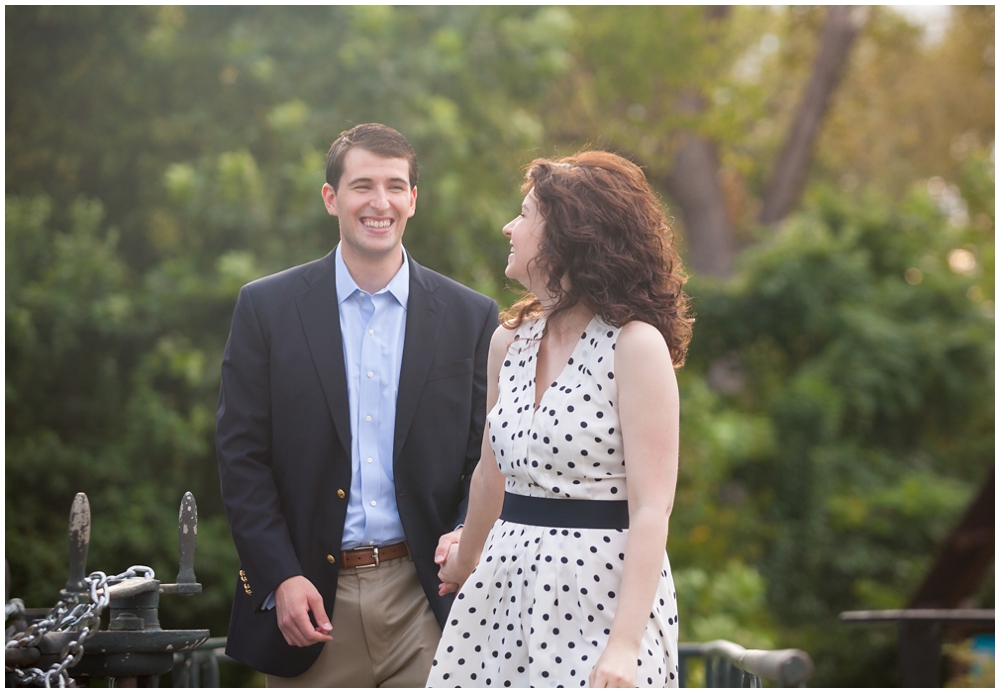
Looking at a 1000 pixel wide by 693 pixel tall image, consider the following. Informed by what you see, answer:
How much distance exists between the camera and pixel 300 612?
256 centimetres

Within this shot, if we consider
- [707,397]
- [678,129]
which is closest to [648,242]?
[707,397]

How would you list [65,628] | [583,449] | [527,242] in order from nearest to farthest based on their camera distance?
[583,449] → [527,242] → [65,628]

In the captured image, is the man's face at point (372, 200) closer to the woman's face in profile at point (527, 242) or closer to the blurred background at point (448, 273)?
the woman's face in profile at point (527, 242)

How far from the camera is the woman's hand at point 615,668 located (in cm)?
186

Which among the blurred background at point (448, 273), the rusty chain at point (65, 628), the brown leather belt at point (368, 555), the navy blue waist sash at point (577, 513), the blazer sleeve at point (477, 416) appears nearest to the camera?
the navy blue waist sash at point (577, 513)

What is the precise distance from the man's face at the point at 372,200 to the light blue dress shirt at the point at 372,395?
142 millimetres

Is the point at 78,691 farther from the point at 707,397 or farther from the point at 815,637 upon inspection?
the point at 815,637

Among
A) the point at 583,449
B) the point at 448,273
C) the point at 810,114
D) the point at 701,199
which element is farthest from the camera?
the point at 810,114

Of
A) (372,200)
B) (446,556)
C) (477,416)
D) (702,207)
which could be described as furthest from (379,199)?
(702,207)

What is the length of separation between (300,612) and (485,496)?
0.58m

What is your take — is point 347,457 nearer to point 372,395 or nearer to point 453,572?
point 372,395

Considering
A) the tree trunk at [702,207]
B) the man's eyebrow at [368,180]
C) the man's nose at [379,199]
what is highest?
the tree trunk at [702,207]

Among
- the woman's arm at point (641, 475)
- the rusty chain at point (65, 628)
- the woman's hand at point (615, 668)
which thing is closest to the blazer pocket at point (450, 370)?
the woman's arm at point (641, 475)

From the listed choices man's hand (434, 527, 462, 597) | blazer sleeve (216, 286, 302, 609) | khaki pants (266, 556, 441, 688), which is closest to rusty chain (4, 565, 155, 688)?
blazer sleeve (216, 286, 302, 609)
